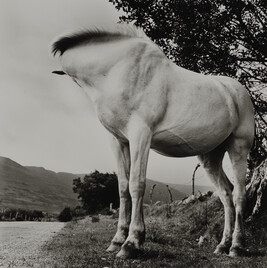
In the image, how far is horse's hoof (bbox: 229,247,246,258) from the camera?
19.6ft

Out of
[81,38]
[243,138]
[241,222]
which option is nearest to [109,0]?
[81,38]

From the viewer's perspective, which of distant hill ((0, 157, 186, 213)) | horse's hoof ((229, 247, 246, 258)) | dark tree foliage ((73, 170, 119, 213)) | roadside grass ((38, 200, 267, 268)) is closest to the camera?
roadside grass ((38, 200, 267, 268))

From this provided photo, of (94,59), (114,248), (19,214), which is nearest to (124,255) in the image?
(114,248)

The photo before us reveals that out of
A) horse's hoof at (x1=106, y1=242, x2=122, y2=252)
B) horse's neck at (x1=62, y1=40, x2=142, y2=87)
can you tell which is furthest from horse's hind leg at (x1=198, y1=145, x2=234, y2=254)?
horse's neck at (x1=62, y1=40, x2=142, y2=87)

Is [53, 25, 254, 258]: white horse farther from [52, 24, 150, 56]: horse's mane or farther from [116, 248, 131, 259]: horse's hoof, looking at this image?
[116, 248, 131, 259]: horse's hoof

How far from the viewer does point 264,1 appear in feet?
34.4

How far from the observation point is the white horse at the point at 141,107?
218 inches

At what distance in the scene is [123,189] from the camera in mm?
6027

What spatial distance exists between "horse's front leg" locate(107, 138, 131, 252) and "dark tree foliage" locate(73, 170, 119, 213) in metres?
32.4

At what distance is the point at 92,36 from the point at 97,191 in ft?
112

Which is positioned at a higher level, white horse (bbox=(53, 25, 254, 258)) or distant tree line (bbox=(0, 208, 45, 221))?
white horse (bbox=(53, 25, 254, 258))

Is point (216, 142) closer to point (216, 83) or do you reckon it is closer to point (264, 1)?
point (216, 83)

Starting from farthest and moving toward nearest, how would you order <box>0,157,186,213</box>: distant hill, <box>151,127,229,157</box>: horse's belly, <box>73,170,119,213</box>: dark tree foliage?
<box>73,170,119,213</box>: dark tree foliage, <box>0,157,186,213</box>: distant hill, <box>151,127,229,157</box>: horse's belly

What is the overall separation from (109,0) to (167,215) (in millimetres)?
6371
